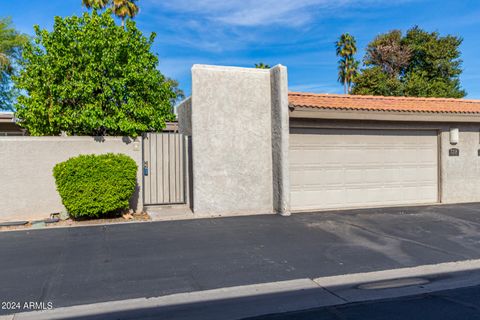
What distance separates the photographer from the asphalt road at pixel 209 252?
18.8 feet

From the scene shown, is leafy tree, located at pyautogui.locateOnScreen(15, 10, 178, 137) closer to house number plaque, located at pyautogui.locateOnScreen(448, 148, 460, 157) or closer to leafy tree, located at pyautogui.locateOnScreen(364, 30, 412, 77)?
house number plaque, located at pyautogui.locateOnScreen(448, 148, 460, 157)

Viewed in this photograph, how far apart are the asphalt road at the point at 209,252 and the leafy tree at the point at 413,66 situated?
60.8ft

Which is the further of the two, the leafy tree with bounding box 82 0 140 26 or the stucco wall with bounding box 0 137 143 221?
the leafy tree with bounding box 82 0 140 26

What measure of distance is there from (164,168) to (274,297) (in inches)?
287

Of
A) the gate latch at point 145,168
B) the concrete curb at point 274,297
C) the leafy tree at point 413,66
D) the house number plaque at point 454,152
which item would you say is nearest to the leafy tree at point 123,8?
the leafy tree at point 413,66

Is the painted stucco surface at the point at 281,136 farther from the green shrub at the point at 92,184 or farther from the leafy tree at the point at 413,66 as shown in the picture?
the leafy tree at the point at 413,66

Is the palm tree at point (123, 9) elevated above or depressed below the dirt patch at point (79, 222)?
above

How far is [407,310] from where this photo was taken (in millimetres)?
4875

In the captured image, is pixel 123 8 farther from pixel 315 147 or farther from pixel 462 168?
pixel 462 168

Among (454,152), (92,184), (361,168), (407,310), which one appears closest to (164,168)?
(92,184)

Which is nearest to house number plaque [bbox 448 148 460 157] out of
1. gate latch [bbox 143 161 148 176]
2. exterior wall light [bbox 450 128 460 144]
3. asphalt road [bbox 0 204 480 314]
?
exterior wall light [bbox 450 128 460 144]

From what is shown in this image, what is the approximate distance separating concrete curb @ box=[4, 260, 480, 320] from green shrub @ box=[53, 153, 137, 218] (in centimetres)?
512

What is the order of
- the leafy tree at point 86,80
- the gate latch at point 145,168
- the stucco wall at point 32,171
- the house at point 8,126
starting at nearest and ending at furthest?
the stucco wall at point 32,171 → the leafy tree at point 86,80 → the gate latch at point 145,168 → the house at point 8,126

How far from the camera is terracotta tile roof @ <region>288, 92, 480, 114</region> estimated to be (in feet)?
38.8
